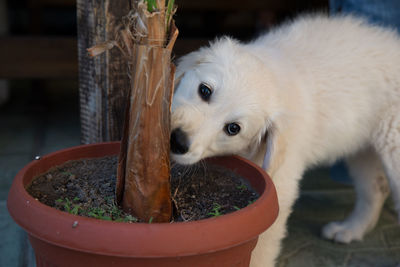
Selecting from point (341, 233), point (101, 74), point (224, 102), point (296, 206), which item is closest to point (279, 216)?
point (224, 102)

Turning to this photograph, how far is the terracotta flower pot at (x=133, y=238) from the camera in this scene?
3.97 feet

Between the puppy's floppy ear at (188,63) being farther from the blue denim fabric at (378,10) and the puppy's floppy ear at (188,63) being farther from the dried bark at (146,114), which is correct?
the blue denim fabric at (378,10)

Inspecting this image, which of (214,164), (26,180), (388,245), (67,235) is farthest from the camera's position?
(388,245)

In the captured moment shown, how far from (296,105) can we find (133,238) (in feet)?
3.97

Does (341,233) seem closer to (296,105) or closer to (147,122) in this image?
(296,105)

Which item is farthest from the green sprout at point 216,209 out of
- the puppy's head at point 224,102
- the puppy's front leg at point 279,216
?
the puppy's front leg at point 279,216

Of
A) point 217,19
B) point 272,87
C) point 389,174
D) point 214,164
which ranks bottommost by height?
point 217,19

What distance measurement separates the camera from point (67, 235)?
123 centimetres

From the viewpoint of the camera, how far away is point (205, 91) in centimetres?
198

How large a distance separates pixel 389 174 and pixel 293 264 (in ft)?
2.34

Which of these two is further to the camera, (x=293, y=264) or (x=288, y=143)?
(x=293, y=264)

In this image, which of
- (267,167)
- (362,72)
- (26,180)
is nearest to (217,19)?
(362,72)

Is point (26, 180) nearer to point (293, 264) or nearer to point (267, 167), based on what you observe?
point (267, 167)

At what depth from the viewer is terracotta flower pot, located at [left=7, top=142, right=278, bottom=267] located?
1.21 m
